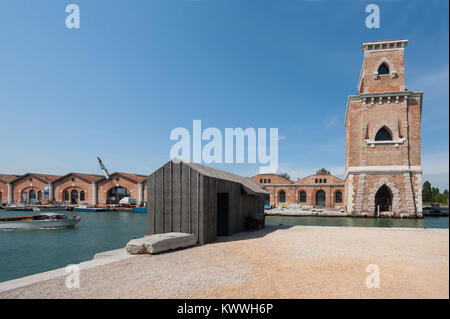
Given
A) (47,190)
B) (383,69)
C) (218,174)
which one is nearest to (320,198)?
(383,69)

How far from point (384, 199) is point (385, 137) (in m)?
10.9

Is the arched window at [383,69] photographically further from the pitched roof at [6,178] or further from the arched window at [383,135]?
the pitched roof at [6,178]

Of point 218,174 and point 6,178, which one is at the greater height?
point 218,174

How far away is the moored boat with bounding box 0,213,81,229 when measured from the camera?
90.4 feet

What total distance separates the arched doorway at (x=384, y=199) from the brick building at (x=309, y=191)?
49.0 feet

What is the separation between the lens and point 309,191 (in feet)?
194

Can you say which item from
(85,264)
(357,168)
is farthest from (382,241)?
(357,168)

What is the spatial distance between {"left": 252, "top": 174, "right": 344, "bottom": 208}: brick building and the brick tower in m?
18.9

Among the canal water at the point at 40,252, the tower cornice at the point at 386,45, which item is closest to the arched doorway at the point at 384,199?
the tower cornice at the point at 386,45

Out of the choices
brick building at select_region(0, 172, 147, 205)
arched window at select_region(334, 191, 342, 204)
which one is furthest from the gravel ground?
brick building at select_region(0, 172, 147, 205)

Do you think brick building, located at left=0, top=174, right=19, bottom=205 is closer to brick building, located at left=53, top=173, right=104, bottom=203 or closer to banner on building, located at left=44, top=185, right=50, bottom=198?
banner on building, located at left=44, top=185, right=50, bottom=198

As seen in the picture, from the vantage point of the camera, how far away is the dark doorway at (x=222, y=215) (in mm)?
14688

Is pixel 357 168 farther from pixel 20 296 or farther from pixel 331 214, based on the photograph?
pixel 20 296

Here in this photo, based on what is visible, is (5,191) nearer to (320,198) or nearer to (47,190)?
(47,190)
